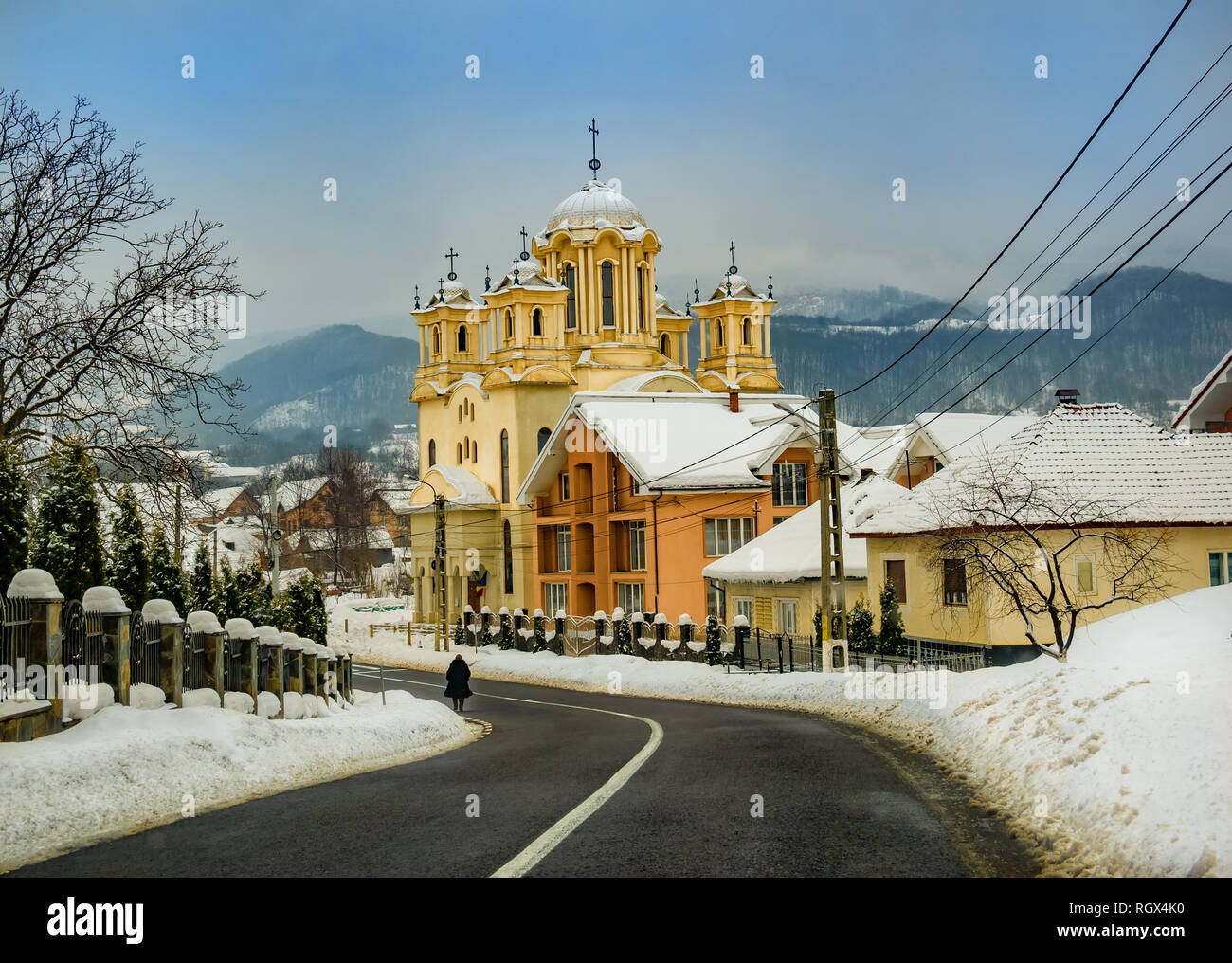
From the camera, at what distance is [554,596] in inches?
2344

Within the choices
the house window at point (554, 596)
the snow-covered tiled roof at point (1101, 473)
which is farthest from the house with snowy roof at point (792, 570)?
the house window at point (554, 596)

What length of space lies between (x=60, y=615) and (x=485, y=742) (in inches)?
336

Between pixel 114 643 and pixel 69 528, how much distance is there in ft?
12.8

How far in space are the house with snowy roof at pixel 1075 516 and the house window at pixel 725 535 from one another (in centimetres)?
1685

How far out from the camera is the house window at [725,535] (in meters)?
51.5

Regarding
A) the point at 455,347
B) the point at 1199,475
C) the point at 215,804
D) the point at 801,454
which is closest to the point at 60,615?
the point at 215,804

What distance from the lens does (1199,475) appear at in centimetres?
3156

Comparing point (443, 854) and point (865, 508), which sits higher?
point (865, 508)

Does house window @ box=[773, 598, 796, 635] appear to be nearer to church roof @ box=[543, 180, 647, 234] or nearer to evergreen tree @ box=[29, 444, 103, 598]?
evergreen tree @ box=[29, 444, 103, 598]

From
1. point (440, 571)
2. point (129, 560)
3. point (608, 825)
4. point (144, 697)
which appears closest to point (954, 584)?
point (129, 560)

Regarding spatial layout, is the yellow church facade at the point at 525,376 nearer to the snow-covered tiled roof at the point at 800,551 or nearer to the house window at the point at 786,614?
the snow-covered tiled roof at the point at 800,551

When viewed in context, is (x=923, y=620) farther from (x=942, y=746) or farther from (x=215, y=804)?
(x=215, y=804)

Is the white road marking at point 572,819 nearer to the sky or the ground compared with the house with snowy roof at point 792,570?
nearer to the ground

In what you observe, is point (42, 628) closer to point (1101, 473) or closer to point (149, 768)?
point (149, 768)
